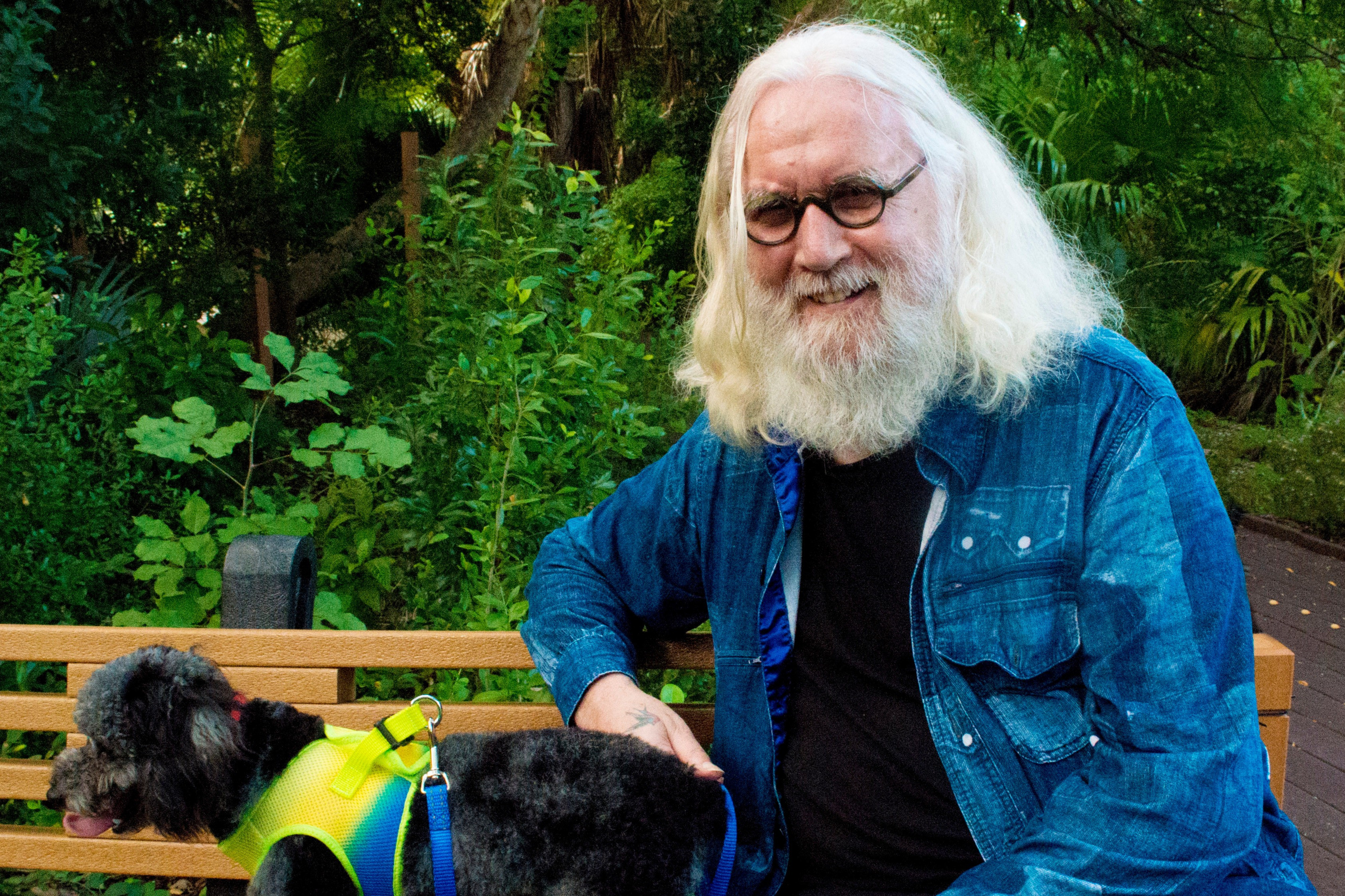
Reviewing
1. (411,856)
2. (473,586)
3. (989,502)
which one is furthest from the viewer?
(473,586)

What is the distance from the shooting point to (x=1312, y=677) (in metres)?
5.24

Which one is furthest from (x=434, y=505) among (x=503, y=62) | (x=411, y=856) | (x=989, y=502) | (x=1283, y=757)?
(x=503, y=62)

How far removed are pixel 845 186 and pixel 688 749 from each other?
1.01 meters

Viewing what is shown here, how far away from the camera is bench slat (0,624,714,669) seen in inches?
81.4

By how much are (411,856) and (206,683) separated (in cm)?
43

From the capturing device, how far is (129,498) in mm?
3777

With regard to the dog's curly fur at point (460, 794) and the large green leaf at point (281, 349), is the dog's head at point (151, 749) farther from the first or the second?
the large green leaf at point (281, 349)

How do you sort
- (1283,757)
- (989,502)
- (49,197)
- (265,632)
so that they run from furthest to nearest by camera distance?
1. (49,197)
2. (265,632)
3. (1283,757)
4. (989,502)

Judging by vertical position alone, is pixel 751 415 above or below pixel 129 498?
above

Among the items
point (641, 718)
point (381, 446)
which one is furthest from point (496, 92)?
point (641, 718)

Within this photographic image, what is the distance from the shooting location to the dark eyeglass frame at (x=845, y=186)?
5.54ft

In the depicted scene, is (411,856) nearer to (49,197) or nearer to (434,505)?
(434,505)

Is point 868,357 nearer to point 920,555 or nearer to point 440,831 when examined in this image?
point 920,555

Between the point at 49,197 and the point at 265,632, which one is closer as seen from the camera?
the point at 265,632
